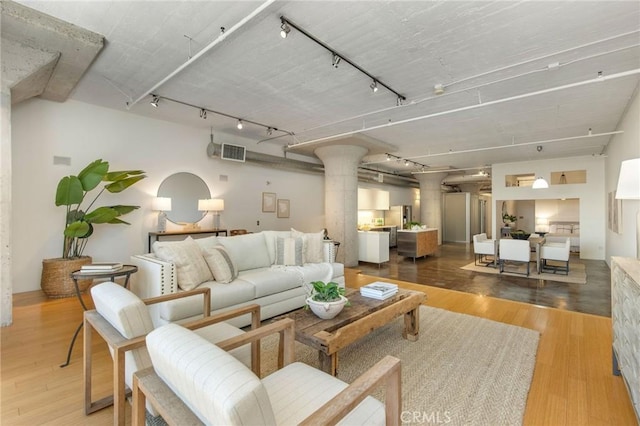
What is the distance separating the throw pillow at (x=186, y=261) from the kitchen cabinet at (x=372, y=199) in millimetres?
7437

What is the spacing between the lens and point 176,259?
2996 millimetres

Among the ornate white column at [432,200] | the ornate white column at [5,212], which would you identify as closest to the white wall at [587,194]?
the ornate white column at [432,200]

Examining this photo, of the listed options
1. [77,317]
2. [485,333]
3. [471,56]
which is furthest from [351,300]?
[77,317]

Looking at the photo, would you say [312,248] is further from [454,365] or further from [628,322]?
[628,322]

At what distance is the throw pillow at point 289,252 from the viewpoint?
412cm

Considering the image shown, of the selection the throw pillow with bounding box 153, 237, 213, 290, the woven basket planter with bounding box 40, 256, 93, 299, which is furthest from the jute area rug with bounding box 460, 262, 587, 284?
the woven basket planter with bounding box 40, 256, 93, 299

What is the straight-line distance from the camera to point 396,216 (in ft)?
38.0

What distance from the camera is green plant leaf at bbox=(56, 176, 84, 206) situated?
4098 millimetres

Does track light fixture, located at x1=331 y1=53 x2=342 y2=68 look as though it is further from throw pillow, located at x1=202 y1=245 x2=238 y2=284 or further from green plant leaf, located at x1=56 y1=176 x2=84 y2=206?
green plant leaf, located at x1=56 y1=176 x2=84 y2=206

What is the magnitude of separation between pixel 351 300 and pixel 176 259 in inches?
73.0

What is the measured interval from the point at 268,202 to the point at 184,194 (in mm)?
2083

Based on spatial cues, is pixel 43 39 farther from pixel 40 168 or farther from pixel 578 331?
pixel 578 331

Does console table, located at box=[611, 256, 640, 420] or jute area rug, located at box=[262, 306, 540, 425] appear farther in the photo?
jute area rug, located at box=[262, 306, 540, 425]

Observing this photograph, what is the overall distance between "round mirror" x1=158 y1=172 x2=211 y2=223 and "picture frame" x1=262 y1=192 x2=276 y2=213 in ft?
4.79
